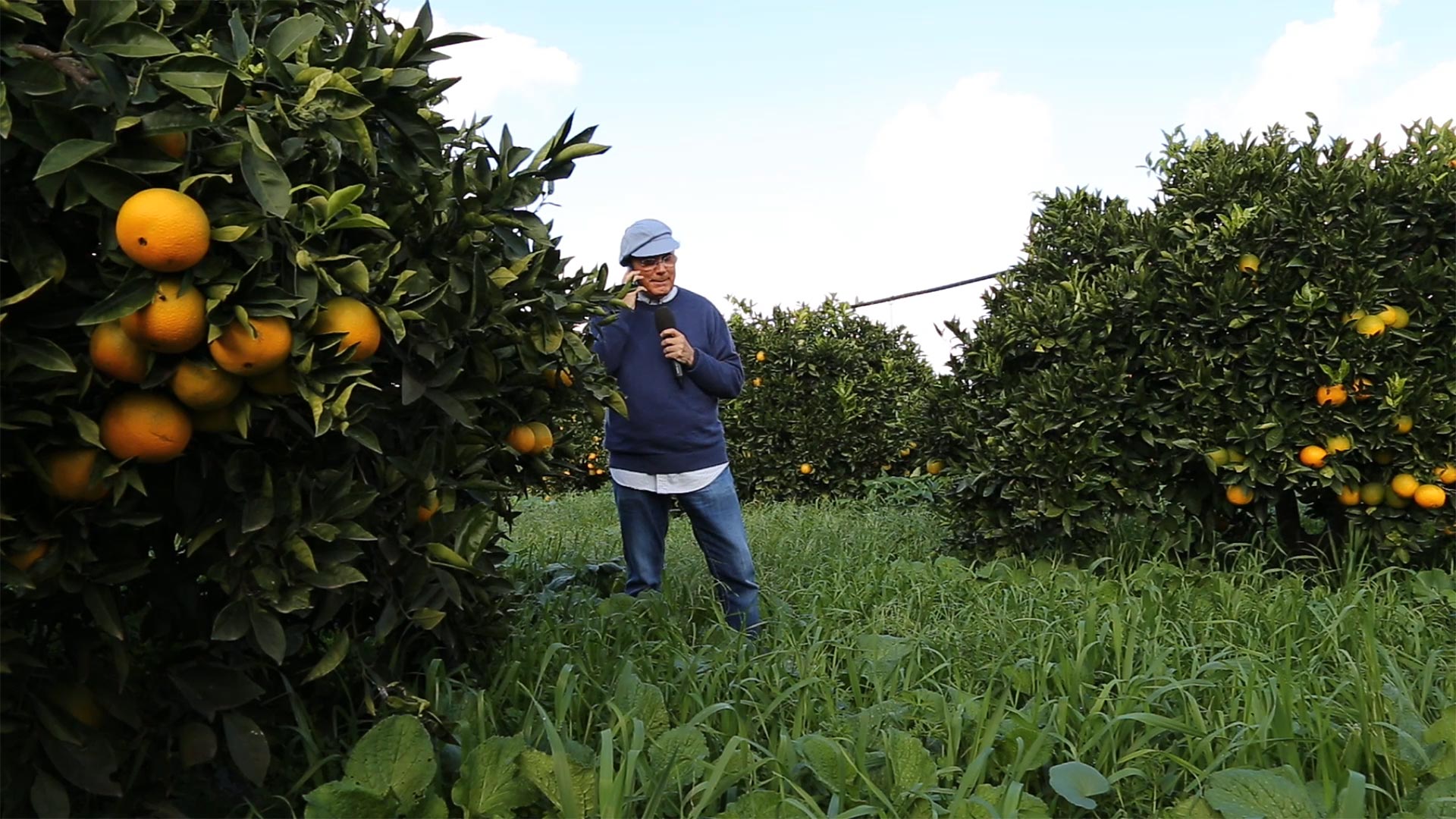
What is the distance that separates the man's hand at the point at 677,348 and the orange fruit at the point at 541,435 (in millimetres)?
1173

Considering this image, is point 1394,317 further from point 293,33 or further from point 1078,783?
point 293,33

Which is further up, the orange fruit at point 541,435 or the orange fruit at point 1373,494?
the orange fruit at point 1373,494

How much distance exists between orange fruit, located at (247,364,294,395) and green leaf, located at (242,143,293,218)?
270mm

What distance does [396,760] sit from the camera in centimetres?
196

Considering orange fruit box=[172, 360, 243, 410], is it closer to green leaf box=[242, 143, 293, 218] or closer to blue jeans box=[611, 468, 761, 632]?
green leaf box=[242, 143, 293, 218]

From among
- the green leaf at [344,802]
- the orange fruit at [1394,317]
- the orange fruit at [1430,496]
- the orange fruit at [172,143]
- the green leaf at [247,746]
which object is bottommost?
the green leaf at [344,802]

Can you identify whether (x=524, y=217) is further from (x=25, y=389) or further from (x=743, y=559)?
(x=743, y=559)

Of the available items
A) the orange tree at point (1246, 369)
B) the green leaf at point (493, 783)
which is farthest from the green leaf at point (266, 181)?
the orange tree at point (1246, 369)

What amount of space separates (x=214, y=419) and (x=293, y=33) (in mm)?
681

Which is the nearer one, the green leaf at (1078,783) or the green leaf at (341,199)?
the green leaf at (341,199)

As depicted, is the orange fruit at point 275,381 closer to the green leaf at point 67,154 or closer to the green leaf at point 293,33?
the green leaf at point 67,154

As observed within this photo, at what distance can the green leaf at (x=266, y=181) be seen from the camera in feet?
4.93

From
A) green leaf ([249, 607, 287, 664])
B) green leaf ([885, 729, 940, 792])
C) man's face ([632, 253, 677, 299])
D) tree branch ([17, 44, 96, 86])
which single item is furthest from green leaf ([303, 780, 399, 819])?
man's face ([632, 253, 677, 299])

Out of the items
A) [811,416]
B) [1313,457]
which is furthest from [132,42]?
[811,416]
